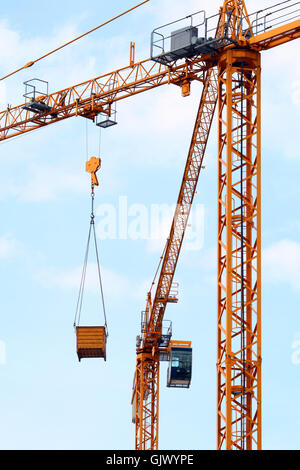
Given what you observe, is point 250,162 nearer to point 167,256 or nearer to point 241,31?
point 241,31

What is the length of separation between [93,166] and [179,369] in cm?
2422

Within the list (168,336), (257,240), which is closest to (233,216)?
(257,240)

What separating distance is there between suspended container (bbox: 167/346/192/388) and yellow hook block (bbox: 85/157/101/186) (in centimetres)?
2363

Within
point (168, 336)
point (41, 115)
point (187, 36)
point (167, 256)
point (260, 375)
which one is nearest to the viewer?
point (260, 375)

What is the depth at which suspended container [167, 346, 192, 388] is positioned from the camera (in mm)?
79562

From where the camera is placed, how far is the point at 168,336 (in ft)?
274

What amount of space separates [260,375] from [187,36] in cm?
1836

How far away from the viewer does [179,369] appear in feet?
262

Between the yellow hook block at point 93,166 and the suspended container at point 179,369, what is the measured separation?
77.5 feet

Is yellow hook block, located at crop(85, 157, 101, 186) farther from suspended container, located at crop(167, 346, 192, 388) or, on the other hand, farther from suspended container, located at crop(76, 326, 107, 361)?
suspended container, located at crop(167, 346, 192, 388)

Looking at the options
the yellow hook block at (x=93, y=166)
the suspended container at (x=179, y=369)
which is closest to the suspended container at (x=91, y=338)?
the yellow hook block at (x=93, y=166)

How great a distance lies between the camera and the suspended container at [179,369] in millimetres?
79562

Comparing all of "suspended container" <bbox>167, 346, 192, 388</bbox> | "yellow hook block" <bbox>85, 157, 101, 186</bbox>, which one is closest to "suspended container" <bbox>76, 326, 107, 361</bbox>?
"yellow hook block" <bbox>85, 157, 101, 186</bbox>

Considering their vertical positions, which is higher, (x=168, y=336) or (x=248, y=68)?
(x=248, y=68)
